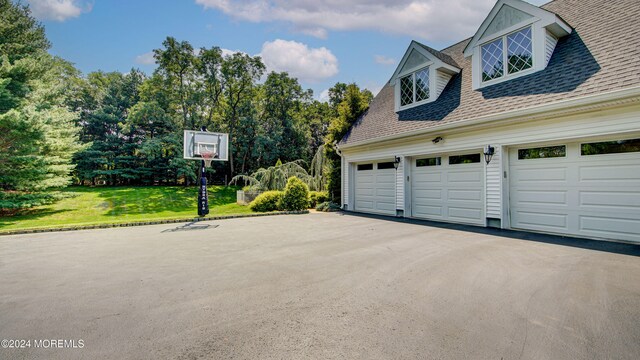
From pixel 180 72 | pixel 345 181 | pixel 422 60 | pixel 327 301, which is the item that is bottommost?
pixel 327 301

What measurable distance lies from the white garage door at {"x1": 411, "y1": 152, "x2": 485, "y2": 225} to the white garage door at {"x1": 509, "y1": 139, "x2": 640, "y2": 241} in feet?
2.94

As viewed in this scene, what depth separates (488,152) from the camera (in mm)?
7488

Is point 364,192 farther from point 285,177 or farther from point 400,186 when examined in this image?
point 285,177

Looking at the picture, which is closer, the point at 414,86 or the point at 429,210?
the point at 429,210

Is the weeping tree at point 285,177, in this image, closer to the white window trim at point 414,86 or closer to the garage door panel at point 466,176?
the white window trim at point 414,86

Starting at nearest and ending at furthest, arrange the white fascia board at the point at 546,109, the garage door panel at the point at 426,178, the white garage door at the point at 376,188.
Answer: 1. the white fascia board at the point at 546,109
2. the garage door panel at the point at 426,178
3. the white garage door at the point at 376,188

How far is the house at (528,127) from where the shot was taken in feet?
18.9

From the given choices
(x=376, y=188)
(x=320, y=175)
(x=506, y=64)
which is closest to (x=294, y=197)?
(x=376, y=188)

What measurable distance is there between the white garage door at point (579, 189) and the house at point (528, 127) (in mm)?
20

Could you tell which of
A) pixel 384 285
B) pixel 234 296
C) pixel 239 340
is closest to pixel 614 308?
pixel 384 285

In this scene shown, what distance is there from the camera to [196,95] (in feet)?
80.8

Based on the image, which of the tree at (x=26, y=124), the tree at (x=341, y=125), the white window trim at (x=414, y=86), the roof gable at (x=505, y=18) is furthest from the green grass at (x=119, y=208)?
the roof gable at (x=505, y=18)

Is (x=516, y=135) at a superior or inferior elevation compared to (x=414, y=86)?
inferior

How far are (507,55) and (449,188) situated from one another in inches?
165
